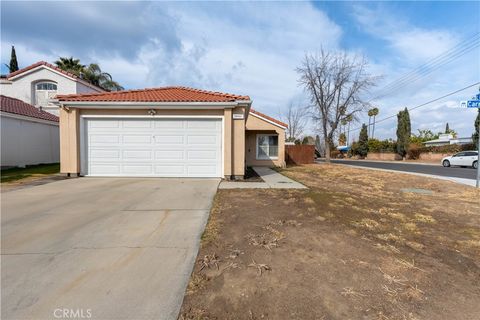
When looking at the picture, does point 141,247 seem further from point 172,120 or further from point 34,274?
point 172,120

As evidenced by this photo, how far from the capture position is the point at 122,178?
962 cm

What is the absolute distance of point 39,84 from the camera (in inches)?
811

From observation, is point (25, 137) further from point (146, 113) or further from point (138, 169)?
point (146, 113)

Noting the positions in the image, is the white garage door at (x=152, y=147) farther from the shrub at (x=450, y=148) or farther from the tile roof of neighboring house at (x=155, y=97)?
the shrub at (x=450, y=148)

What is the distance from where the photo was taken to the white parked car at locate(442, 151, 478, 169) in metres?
20.4

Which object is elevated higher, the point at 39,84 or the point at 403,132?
the point at 39,84

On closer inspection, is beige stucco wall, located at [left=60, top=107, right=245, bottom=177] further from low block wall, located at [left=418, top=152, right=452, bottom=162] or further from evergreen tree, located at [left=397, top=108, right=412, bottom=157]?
evergreen tree, located at [left=397, top=108, right=412, bottom=157]

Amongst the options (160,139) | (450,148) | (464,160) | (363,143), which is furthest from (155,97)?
(363,143)

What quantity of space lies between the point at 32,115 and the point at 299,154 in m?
18.6

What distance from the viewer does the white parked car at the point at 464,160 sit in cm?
2042

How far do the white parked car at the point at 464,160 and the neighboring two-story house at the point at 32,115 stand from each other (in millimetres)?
31208

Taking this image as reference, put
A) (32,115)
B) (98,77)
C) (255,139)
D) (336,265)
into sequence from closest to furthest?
(336,265)
(32,115)
(255,139)
(98,77)

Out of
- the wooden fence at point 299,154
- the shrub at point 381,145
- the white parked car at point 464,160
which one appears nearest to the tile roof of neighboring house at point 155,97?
the wooden fence at point 299,154

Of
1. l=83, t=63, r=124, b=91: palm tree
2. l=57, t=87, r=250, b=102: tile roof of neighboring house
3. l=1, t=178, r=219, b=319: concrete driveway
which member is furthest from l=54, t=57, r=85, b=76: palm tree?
l=1, t=178, r=219, b=319: concrete driveway
